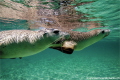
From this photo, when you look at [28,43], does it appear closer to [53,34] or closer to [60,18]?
[53,34]

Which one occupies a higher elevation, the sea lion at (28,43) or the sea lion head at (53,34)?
the sea lion head at (53,34)

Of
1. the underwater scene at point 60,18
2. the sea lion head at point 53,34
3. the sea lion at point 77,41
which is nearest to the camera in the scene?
the sea lion at point 77,41

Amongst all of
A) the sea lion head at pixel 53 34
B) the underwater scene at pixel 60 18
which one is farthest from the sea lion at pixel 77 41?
the underwater scene at pixel 60 18

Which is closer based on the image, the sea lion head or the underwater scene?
the sea lion head

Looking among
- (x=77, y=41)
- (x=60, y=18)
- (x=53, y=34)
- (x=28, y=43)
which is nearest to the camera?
(x=53, y=34)

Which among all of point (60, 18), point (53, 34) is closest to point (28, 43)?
point (53, 34)

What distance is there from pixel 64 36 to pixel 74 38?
0.43 metres

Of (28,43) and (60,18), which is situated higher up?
(60,18)

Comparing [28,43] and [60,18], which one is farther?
[60,18]

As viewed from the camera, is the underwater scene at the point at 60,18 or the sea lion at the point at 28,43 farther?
the underwater scene at the point at 60,18

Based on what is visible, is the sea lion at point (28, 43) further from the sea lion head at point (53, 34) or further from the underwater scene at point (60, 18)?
the underwater scene at point (60, 18)

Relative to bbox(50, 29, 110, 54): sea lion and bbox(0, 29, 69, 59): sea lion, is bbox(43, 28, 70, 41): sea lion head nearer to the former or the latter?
bbox(0, 29, 69, 59): sea lion

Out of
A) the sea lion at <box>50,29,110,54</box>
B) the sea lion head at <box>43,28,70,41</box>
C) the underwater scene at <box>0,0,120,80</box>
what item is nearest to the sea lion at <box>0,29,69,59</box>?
the sea lion head at <box>43,28,70,41</box>

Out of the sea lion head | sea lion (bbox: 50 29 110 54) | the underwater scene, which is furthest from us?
the underwater scene
